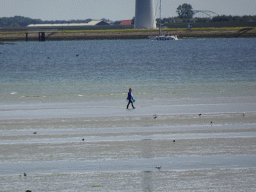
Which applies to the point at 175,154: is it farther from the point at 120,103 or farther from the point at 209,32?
the point at 209,32

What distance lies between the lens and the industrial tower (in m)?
188

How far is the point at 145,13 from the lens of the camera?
190375mm

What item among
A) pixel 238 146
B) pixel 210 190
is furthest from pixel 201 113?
pixel 210 190

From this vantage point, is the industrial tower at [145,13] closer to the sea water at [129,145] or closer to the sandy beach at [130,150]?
the sea water at [129,145]

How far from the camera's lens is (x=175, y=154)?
1473 centimetres

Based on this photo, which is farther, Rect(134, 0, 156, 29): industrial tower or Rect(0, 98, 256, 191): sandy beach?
Rect(134, 0, 156, 29): industrial tower

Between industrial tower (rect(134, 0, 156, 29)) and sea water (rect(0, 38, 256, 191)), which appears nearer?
sea water (rect(0, 38, 256, 191))

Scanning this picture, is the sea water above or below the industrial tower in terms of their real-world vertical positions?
below

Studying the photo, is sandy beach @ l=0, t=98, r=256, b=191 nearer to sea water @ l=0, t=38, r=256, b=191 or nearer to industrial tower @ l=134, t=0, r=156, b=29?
sea water @ l=0, t=38, r=256, b=191

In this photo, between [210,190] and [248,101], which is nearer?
[210,190]

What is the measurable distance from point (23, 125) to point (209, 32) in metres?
175

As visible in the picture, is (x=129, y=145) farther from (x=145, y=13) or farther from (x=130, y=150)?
(x=145, y=13)

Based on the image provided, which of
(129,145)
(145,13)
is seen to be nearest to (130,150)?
(129,145)

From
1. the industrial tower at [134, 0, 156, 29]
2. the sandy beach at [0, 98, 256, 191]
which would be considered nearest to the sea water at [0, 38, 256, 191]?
the sandy beach at [0, 98, 256, 191]
